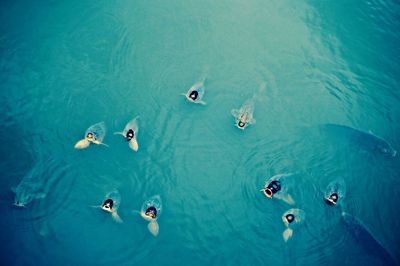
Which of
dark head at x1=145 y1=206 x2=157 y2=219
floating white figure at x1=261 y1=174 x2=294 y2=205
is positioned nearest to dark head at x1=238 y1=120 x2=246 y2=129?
floating white figure at x1=261 y1=174 x2=294 y2=205

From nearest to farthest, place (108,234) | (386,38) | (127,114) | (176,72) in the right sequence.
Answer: (108,234), (127,114), (176,72), (386,38)

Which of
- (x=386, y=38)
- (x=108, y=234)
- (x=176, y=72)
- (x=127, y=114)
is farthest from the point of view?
(x=386, y=38)

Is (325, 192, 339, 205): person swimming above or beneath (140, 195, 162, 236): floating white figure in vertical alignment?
above

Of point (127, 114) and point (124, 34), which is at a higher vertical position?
point (124, 34)

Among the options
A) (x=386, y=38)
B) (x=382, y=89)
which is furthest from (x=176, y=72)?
(x=386, y=38)

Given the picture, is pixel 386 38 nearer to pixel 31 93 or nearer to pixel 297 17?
pixel 297 17

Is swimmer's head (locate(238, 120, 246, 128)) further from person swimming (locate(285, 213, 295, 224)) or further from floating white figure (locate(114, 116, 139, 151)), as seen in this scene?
floating white figure (locate(114, 116, 139, 151))

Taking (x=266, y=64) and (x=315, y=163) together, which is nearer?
(x=315, y=163)
